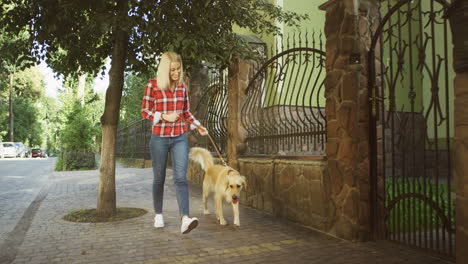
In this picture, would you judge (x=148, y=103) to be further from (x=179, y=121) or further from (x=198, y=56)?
(x=198, y=56)

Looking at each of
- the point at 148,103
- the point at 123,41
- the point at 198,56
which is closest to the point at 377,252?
the point at 148,103

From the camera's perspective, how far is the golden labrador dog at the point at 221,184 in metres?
5.25

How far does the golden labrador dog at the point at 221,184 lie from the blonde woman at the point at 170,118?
0.63 metres

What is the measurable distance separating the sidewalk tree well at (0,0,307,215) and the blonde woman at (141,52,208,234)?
63 centimetres

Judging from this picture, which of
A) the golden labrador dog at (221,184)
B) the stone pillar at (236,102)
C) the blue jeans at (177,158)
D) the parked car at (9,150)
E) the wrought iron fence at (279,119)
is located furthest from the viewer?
the parked car at (9,150)

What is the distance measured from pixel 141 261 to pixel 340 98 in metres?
2.94

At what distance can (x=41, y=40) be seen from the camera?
597cm

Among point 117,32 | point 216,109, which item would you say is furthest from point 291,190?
point 216,109

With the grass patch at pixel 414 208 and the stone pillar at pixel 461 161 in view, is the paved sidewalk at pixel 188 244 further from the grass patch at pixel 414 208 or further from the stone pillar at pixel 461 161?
the stone pillar at pixel 461 161

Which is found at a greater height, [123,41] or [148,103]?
[123,41]

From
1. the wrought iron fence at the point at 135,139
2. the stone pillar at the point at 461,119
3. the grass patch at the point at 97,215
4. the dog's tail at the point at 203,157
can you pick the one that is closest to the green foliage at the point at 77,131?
the wrought iron fence at the point at 135,139

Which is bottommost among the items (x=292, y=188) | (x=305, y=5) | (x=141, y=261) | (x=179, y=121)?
(x=141, y=261)

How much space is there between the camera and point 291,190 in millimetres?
5805

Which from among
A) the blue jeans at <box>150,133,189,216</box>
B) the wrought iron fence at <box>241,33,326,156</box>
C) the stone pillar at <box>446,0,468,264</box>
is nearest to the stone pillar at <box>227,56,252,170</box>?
the wrought iron fence at <box>241,33,326,156</box>
